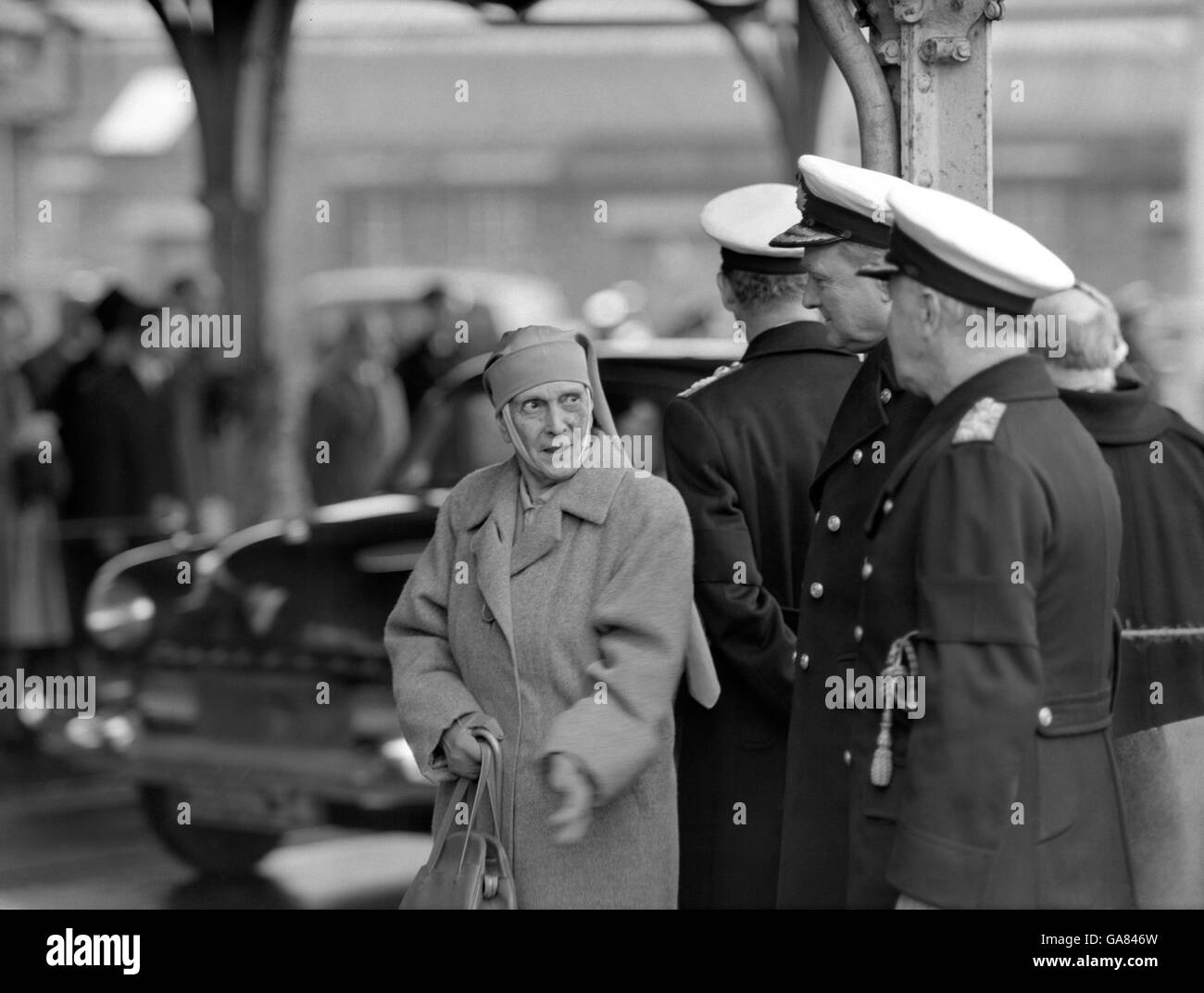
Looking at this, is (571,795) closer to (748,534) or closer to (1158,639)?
(748,534)

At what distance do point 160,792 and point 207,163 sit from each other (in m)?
4.89

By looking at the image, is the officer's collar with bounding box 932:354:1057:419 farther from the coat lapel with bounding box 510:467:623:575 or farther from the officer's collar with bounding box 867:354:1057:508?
the coat lapel with bounding box 510:467:623:575

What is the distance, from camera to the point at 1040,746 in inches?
129

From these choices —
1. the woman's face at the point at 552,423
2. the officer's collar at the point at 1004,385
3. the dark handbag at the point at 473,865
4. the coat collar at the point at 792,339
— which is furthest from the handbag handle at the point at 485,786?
the coat collar at the point at 792,339

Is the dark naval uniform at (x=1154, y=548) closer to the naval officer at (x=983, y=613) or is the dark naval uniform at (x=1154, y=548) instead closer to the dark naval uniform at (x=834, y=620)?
the dark naval uniform at (x=834, y=620)

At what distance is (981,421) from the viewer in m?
3.25

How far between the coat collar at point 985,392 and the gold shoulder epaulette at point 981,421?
0.08ft

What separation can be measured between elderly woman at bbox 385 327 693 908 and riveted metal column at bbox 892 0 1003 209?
37.6 inches

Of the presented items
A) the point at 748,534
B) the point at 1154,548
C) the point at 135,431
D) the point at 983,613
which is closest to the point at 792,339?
the point at 748,534
